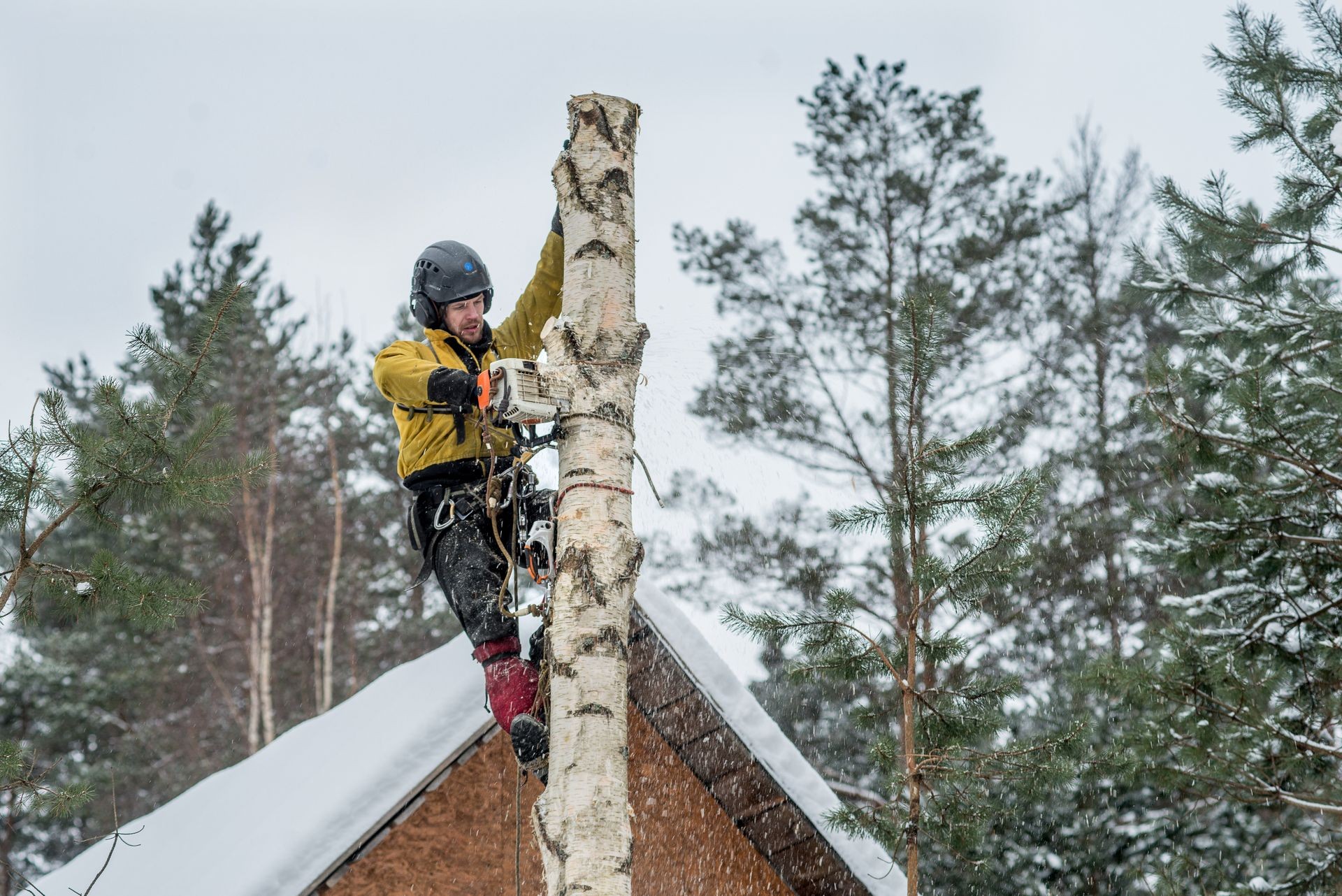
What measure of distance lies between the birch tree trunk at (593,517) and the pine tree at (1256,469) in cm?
465

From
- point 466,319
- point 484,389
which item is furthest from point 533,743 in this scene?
point 466,319

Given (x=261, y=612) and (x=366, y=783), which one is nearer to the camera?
(x=366, y=783)

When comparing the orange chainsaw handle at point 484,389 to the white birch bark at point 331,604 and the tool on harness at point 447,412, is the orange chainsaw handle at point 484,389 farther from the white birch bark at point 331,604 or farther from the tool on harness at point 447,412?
the white birch bark at point 331,604

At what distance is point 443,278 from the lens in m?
5.38

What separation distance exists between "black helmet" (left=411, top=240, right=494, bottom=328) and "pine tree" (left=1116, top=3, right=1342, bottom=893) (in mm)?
4420

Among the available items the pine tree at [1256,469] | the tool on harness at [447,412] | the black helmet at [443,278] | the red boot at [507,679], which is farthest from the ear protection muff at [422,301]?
the pine tree at [1256,469]

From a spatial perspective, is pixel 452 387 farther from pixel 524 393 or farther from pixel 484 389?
pixel 524 393

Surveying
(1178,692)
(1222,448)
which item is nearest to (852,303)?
(1222,448)

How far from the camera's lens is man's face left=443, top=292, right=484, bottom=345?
17.9 ft

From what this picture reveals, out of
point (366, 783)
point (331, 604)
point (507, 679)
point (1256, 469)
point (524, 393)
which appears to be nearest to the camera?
point (524, 393)

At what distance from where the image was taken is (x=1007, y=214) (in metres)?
15.3

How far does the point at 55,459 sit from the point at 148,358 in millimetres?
726

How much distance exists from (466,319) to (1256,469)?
20.6 ft

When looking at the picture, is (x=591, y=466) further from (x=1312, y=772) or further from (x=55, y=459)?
(x=1312, y=772)
